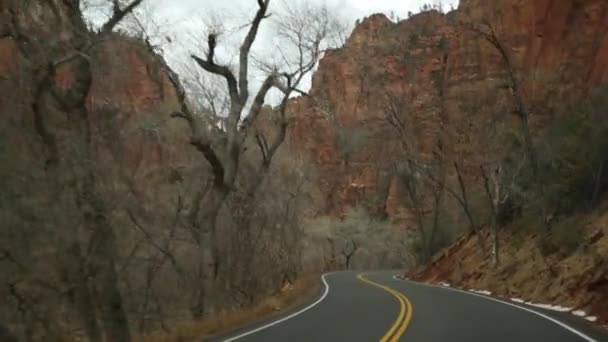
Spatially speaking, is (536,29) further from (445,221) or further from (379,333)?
(379,333)

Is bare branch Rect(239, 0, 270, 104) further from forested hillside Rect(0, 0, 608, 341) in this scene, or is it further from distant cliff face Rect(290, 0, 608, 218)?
distant cliff face Rect(290, 0, 608, 218)

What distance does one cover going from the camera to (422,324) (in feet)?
50.2

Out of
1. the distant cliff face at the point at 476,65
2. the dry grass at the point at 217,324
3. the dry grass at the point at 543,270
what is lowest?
the dry grass at the point at 217,324

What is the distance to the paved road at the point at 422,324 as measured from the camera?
512 inches

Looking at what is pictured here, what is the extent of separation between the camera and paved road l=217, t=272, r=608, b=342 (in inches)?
512

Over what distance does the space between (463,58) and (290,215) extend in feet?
65.7

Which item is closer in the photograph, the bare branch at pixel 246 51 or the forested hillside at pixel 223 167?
the forested hillside at pixel 223 167

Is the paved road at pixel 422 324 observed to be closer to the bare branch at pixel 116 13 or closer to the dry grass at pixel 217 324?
the dry grass at pixel 217 324

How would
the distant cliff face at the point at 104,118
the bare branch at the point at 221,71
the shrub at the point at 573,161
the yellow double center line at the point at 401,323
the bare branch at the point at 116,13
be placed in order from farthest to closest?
the shrub at the point at 573,161 < the bare branch at the point at 221,71 < the bare branch at the point at 116,13 < the distant cliff face at the point at 104,118 < the yellow double center line at the point at 401,323

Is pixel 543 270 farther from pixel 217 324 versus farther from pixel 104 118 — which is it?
pixel 104 118

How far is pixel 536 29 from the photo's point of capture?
144 feet

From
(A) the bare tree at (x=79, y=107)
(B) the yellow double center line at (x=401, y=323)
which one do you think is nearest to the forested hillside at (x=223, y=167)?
(A) the bare tree at (x=79, y=107)

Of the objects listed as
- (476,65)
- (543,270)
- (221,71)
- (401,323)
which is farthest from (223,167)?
(476,65)

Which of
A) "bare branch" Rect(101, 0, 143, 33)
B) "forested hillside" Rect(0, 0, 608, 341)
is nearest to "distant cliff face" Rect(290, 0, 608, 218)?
"forested hillside" Rect(0, 0, 608, 341)
